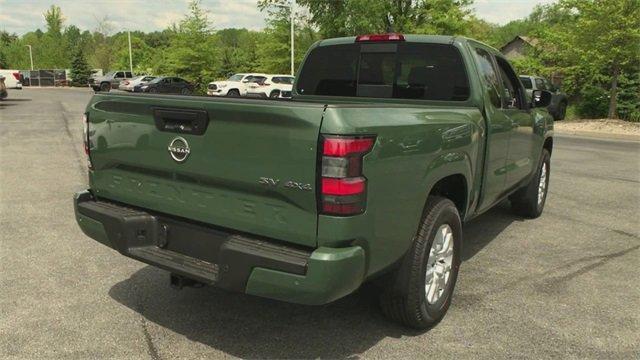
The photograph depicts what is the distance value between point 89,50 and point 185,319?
288 ft

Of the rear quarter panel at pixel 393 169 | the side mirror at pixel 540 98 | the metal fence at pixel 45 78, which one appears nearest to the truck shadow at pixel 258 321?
the rear quarter panel at pixel 393 169

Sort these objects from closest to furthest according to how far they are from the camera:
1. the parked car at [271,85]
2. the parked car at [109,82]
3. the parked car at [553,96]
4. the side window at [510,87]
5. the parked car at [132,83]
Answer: the side window at [510,87]
the parked car at [553,96]
the parked car at [271,85]
the parked car at [132,83]
the parked car at [109,82]

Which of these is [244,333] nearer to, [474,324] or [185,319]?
[185,319]

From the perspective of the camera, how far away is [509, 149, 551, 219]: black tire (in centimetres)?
624

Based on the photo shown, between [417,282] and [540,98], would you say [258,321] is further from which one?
[540,98]

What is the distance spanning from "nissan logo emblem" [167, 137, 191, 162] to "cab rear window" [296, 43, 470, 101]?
2258 mm

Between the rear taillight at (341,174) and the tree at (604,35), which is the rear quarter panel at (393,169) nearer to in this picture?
the rear taillight at (341,174)

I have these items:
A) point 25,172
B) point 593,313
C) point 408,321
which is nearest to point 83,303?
point 408,321

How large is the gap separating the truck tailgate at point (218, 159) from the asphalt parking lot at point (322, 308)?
0.85 metres

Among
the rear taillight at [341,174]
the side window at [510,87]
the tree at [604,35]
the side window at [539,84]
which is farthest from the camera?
the side window at [539,84]

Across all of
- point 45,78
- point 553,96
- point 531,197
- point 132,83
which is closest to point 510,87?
point 531,197

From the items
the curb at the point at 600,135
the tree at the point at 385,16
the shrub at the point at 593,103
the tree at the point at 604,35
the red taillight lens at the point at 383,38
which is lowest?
the curb at the point at 600,135

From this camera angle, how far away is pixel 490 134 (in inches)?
165

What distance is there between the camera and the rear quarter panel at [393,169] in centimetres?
260
